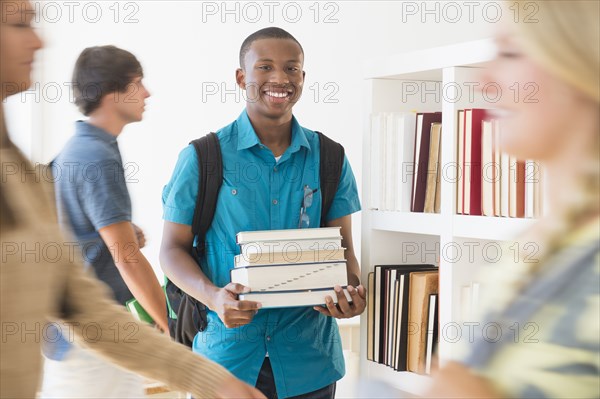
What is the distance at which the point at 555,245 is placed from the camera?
0.78 metres

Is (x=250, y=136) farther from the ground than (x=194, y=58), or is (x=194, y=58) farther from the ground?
(x=194, y=58)

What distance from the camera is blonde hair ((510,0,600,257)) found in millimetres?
769

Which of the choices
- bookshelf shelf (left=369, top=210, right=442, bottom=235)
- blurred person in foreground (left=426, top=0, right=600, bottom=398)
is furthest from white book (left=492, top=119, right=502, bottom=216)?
blurred person in foreground (left=426, top=0, right=600, bottom=398)

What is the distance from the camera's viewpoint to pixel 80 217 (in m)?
2.25

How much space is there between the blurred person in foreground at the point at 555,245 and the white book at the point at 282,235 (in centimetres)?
149

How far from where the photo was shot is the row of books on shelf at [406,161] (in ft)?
8.61

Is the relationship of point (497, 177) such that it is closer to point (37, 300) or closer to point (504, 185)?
point (504, 185)

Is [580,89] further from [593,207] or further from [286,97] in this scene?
[286,97]

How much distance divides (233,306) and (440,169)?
826 mm

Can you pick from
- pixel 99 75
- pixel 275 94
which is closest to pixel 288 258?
pixel 275 94

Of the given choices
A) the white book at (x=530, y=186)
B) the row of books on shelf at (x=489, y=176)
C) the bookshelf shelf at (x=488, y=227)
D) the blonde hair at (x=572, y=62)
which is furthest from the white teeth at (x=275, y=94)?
the blonde hair at (x=572, y=62)

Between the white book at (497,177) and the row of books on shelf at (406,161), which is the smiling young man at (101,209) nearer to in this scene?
the row of books on shelf at (406,161)

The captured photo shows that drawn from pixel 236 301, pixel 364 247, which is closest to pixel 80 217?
pixel 236 301

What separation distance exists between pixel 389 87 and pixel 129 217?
3.57 feet
